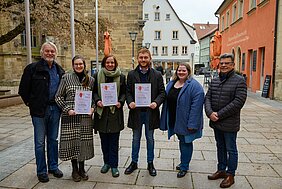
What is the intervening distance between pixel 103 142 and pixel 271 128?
5172 millimetres

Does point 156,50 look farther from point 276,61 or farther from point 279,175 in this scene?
Result: point 279,175

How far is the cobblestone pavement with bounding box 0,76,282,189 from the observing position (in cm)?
388

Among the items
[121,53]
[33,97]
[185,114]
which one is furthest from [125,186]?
[121,53]

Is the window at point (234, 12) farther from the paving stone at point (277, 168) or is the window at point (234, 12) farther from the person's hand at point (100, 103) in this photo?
the person's hand at point (100, 103)

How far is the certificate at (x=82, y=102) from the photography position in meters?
3.74

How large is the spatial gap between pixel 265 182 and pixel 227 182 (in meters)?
0.61

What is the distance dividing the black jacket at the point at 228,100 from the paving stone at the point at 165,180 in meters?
0.92

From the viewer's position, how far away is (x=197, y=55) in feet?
247

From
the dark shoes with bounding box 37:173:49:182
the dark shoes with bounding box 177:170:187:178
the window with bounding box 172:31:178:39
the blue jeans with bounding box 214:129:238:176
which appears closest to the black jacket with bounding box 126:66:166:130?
the dark shoes with bounding box 177:170:187:178

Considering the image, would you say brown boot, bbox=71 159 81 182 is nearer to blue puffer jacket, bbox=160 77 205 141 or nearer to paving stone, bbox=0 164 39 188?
paving stone, bbox=0 164 39 188

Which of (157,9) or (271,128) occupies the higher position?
(157,9)

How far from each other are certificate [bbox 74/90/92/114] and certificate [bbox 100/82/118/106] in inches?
7.8

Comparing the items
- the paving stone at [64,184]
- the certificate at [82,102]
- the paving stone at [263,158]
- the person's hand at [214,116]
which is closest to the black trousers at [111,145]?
the paving stone at [64,184]

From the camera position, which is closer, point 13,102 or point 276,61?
point 13,102
